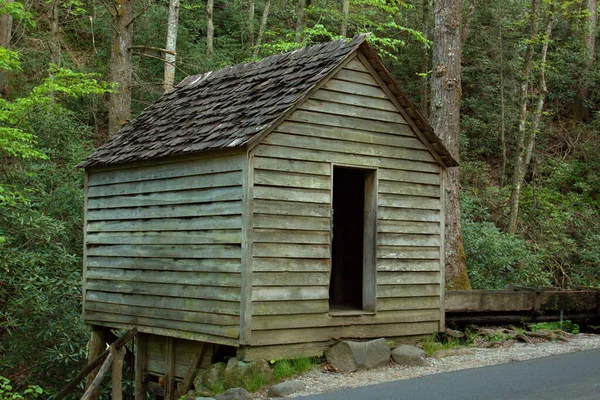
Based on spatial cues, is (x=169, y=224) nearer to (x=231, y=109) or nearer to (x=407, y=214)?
(x=231, y=109)

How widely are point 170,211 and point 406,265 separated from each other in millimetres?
3500

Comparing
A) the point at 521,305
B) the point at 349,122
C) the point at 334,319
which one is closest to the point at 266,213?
the point at 334,319

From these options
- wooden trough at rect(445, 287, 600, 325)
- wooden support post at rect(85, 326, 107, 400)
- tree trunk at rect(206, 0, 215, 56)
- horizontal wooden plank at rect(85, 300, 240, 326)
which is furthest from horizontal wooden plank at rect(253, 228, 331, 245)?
tree trunk at rect(206, 0, 215, 56)

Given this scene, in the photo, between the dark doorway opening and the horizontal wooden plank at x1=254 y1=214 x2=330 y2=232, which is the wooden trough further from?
the horizontal wooden plank at x1=254 y1=214 x2=330 y2=232

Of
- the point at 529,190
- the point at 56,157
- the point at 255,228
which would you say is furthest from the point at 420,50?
the point at 255,228

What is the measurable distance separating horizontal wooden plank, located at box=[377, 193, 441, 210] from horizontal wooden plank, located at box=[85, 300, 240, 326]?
2778 mm

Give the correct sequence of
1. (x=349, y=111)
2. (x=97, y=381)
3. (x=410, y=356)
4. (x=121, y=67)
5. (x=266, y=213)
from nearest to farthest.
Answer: (x=266, y=213)
(x=410, y=356)
(x=349, y=111)
(x=97, y=381)
(x=121, y=67)

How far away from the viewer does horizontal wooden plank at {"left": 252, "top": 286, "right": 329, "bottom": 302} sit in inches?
363

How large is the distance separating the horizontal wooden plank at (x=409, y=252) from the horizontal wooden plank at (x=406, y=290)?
432 mm

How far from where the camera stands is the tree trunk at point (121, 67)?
1734 centimetres

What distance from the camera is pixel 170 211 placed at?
10695 mm

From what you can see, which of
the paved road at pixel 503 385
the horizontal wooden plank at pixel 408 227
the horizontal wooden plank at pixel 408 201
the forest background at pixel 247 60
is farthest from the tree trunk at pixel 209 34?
the paved road at pixel 503 385

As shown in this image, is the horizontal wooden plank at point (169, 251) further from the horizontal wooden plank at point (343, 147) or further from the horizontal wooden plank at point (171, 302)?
the horizontal wooden plank at point (343, 147)

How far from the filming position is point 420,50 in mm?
27359
